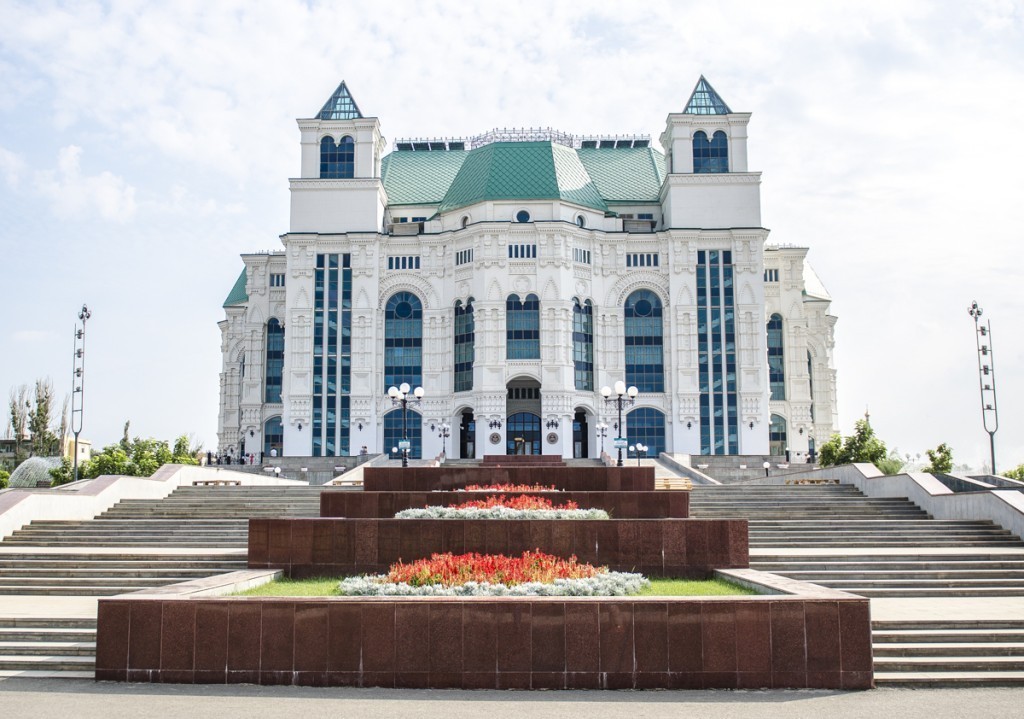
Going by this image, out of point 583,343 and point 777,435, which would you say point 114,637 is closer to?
point 583,343

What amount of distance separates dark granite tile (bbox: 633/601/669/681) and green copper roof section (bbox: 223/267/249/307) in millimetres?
68599

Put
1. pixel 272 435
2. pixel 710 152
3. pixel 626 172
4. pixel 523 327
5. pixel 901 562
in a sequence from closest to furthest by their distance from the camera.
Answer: pixel 901 562 → pixel 523 327 → pixel 710 152 → pixel 272 435 → pixel 626 172

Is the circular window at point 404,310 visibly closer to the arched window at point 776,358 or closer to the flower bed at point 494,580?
the arched window at point 776,358

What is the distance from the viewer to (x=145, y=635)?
13758mm

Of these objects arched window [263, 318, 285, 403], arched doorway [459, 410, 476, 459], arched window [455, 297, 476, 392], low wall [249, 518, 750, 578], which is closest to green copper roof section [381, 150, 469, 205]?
arched window [455, 297, 476, 392]

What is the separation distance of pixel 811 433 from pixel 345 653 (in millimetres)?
64090

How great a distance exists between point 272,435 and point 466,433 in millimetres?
14417

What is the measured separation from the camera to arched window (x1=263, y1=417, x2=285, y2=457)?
7169 cm

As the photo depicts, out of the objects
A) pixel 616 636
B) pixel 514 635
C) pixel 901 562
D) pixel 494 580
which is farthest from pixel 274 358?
pixel 616 636

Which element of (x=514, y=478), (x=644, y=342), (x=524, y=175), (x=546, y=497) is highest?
(x=524, y=175)

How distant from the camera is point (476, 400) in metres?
65.6

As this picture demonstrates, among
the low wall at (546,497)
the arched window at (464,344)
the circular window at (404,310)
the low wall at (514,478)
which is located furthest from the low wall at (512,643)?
the circular window at (404,310)

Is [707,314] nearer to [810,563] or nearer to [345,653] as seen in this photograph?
[810,563]

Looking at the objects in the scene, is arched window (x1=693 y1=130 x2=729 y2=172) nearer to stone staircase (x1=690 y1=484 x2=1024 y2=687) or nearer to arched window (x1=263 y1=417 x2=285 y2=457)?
arched window (x1=263 y1=417 x2=285 y2=457)
